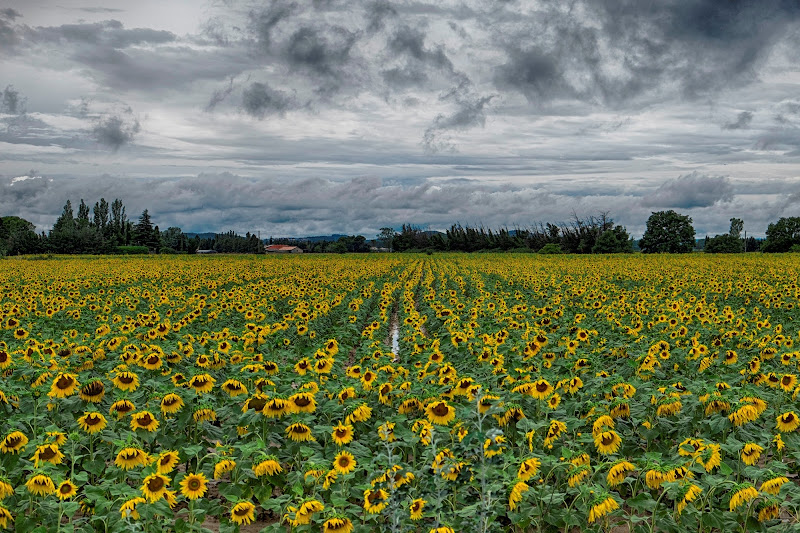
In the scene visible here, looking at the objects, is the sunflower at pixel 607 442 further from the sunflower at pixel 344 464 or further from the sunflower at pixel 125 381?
the sunflower at pixel 125 381

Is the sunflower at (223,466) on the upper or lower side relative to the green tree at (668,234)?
lower

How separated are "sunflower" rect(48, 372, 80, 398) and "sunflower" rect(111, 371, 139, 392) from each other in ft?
1.33

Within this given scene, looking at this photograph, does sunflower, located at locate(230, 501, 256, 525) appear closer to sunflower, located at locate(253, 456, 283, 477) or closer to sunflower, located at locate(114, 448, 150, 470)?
sunflower, located at locate(253, 456, 283, 477)

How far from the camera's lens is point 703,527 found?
440cm

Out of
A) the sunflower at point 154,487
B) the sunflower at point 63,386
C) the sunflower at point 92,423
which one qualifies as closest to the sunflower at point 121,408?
the sunflower at point 92,423

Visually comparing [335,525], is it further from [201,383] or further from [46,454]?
[201,383]

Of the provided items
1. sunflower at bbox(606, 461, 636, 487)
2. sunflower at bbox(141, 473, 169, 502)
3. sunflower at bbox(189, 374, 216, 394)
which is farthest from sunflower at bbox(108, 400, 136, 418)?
sunflower at bbox(606, 461, 636, 487)

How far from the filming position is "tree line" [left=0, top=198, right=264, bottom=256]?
94125 millimetres

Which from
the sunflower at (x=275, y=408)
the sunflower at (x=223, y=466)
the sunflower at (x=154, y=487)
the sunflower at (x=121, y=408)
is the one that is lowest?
the sunflower at (x=223, y=466)

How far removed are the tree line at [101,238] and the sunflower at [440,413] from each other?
77786mm

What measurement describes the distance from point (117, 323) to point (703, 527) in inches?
393

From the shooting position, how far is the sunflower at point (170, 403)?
5500 mm

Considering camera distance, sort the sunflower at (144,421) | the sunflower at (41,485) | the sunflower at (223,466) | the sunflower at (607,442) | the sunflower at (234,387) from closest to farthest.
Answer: the sunflower at (41,485) < the sunflower at (223,466) < the sunflower at (607,442) < the sunflower at (144,421) < the sunflower at (234,387)

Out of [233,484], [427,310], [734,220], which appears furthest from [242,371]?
[734,220]
